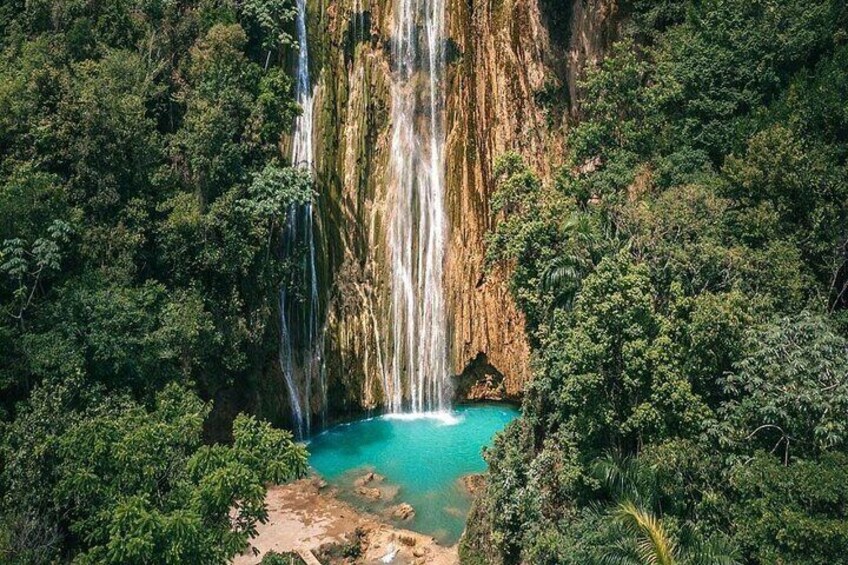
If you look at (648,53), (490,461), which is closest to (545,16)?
(648,53)

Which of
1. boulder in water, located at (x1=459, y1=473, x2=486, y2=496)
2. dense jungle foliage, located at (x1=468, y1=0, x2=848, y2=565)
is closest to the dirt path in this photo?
dense jungle foliage, located at (x1=468, y1=0, x2=848, y2=565)

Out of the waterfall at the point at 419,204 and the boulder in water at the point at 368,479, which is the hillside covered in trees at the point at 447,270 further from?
the boulder in water at the point at 368,479

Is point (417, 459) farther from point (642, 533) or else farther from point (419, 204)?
point (642, 533)

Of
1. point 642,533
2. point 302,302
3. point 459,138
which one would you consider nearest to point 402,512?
point 302,302

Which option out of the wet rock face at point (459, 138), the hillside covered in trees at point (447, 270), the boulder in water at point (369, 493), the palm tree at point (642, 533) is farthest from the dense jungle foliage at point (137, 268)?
the palm tree at point (642, 533)

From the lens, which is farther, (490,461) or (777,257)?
(490,461)

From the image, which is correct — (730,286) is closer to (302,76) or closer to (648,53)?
(648,53)
